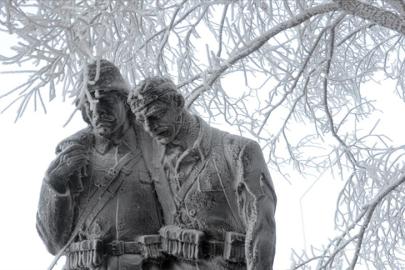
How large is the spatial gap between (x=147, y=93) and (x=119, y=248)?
474mm

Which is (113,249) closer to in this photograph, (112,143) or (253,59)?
(112,143)

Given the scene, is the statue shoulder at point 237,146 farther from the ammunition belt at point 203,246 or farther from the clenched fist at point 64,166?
the clenched fist at point 64,166

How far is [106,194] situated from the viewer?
2.64m

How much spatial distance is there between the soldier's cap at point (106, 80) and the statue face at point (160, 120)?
6.2 inches

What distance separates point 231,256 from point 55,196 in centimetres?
57

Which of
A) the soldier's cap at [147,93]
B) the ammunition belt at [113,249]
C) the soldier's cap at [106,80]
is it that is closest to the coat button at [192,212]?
the ammunition belt at [113,249]

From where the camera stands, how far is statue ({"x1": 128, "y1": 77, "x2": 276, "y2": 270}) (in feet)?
8.20

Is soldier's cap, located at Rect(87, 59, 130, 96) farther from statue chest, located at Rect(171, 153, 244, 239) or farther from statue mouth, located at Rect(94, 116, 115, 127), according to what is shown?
statue chest, located at Rect(171, 153, 244, 239)

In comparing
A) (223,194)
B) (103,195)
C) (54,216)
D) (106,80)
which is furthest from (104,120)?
(223,194)

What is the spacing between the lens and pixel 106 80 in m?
2.69

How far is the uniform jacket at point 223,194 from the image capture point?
2504mm

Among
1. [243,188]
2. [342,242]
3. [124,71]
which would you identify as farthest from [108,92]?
[342,242]

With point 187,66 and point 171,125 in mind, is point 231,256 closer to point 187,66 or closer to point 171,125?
point 171,125

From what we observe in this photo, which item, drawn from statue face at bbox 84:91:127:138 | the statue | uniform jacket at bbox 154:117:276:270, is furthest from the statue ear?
statue face at bbox 84:91:127:138
